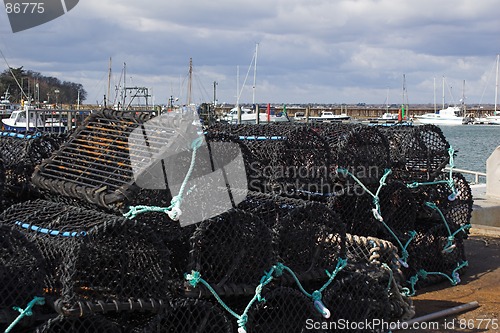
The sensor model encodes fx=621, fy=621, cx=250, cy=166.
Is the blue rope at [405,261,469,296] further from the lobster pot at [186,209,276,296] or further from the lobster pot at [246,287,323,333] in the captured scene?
the lobster pot at [186,209,276,296]

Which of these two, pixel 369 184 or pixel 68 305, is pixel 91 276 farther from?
pixel 369 184

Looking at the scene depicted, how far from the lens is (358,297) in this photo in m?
4.16

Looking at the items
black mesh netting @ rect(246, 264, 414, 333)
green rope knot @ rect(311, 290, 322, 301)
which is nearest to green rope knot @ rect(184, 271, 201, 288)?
black mesh netting @ rect(246, 264, 414, 333)

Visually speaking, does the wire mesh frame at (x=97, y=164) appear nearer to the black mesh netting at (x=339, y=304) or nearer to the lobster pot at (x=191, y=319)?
the lobster pot at (x=191, y=319)

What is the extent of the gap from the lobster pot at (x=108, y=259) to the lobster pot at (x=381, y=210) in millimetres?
2323

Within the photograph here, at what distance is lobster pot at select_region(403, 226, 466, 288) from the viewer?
6.04 m

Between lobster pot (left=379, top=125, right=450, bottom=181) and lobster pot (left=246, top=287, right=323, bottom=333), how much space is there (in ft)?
9.13

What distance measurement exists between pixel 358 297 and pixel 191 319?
1300 millimetres

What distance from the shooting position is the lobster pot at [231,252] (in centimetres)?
341

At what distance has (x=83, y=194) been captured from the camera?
370cm

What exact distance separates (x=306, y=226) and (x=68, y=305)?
164 centimetres

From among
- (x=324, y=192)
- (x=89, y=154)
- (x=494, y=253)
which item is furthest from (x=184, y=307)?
(x=494, y=253)

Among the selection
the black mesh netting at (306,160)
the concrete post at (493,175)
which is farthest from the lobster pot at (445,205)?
the concrete post at (493,175)

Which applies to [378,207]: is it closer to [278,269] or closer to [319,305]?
[319,305]
